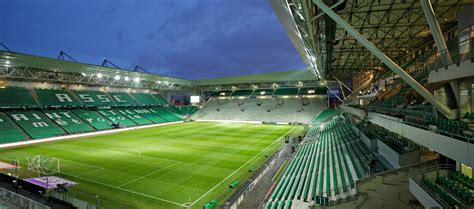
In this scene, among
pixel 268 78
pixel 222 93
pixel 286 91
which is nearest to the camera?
pixel 268 78

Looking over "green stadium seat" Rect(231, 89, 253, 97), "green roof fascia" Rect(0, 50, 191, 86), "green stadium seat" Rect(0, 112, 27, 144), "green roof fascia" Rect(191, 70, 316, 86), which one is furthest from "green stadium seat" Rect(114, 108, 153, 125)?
"green stadium seat" Rect(231, 89, 253, 97)

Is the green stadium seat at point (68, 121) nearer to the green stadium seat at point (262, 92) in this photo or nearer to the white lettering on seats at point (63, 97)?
the white lettering on seats at point (63, 97)

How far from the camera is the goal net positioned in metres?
16.2

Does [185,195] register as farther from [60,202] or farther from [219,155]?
[219,155]

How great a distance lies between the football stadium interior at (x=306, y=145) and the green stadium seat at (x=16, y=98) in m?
0.11

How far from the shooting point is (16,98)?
109 ft

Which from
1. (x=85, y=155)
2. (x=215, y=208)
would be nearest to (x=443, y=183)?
(x=215, y=208)

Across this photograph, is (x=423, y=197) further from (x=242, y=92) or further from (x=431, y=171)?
(x=242, y=92)

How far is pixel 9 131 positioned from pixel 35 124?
11.0 ft

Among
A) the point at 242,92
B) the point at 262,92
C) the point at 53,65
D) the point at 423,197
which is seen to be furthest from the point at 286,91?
the point at 423,197

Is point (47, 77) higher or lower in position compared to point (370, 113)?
higher

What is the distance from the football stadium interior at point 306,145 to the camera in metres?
8.46

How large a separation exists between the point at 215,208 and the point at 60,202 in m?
6.41

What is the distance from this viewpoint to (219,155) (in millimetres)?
21797
